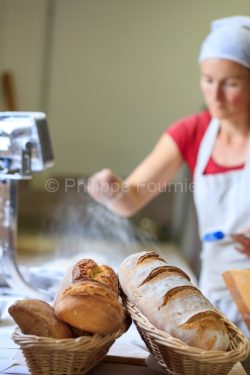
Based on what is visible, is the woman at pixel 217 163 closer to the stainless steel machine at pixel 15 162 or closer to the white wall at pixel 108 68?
the stainless steel machine at pixel 15 162

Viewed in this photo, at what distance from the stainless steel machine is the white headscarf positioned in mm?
474

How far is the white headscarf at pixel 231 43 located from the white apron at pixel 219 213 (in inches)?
7.6

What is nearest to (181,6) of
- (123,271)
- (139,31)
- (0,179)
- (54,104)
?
(139,31)

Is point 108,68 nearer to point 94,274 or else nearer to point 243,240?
point 243,240

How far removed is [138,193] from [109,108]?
1.38 metres

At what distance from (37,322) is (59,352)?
0.05m

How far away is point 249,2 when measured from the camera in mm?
2605

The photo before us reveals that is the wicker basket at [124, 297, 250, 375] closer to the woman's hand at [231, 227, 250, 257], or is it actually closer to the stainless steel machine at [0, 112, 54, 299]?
the stainless steel machine at [0, 112, 54, 299]

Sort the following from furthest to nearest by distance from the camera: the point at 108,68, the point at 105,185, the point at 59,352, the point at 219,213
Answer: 1. the point at 108,68
2. the point at 219,213
3. the point at 105,185
4. the point at 59,352

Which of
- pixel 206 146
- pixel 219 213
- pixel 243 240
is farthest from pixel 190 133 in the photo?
pixel 243 240

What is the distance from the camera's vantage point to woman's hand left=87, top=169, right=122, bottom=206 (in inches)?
46.7

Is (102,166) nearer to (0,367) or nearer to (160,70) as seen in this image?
(160,70)

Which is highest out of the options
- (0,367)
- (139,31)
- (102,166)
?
(139,31)

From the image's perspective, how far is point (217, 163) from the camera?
138cm
